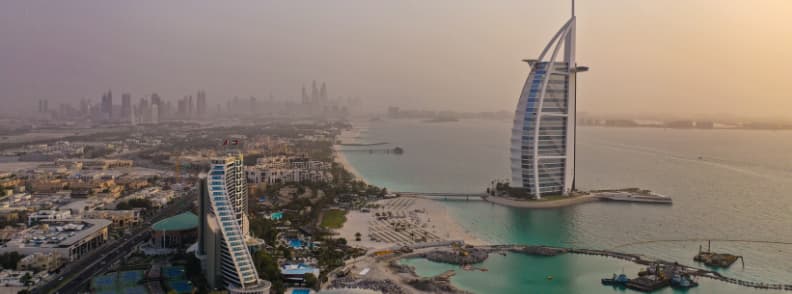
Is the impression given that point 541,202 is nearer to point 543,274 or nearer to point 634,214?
point 634,214

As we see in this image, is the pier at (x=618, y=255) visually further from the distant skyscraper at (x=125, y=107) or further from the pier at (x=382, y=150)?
the distant skyscraper at (x=125, y=107)

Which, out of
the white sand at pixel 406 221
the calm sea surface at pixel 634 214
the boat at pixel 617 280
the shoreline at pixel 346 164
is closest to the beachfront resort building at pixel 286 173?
the shoreline at pixel 346 164

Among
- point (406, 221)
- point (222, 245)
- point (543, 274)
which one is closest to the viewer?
point (222, 245)

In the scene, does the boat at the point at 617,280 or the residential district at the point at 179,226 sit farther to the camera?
the boat at the point at 617,280

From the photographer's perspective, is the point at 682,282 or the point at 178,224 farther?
the point at 178,224

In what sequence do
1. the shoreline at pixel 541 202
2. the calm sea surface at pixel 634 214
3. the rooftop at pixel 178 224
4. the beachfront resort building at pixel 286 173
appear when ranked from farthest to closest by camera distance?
the beachfront resort building at pixel 286 173 → the shoreline at pixel 541 202 → the rooftop at pixel 178 224 → the calm sea surface at pixel 634 214

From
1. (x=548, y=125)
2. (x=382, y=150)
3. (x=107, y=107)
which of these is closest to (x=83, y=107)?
(x=107, y=107)

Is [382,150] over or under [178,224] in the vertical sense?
over
